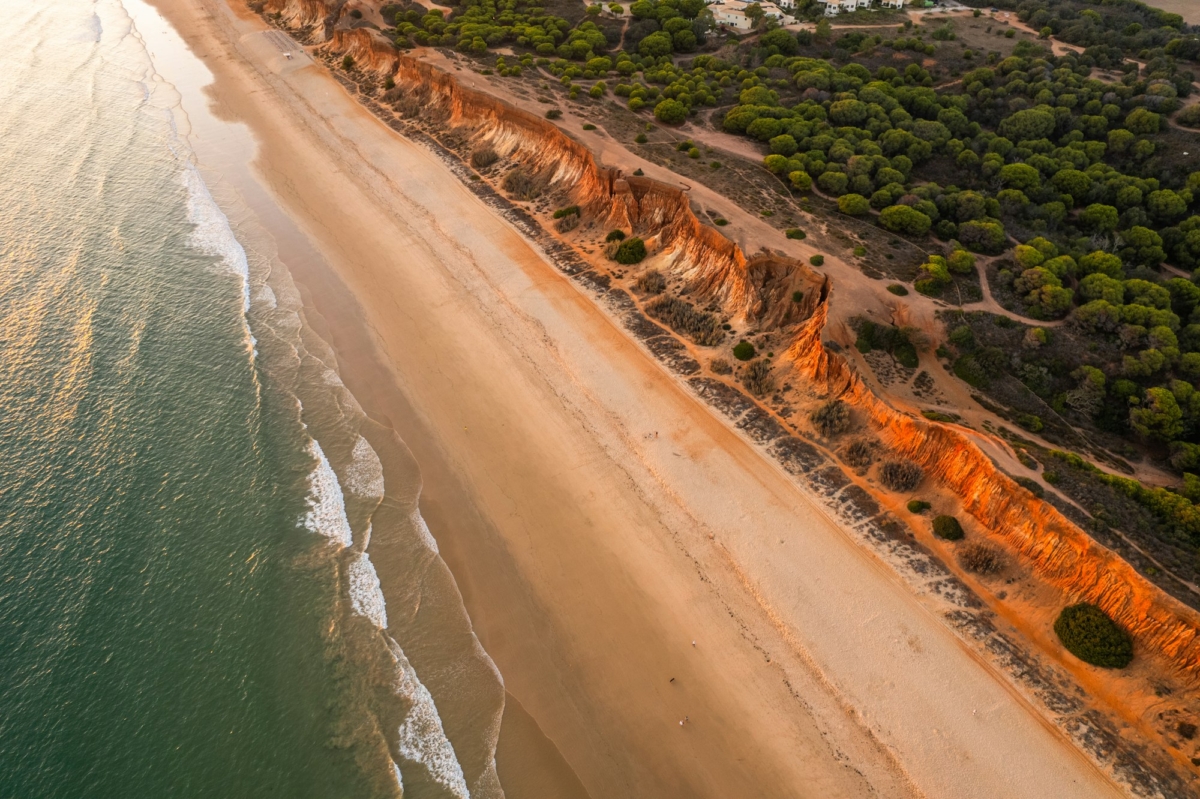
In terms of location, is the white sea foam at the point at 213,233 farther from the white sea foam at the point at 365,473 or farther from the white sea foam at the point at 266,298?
the white sea foam at the point at 365,473

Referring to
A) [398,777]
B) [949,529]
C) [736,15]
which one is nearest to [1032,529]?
[949,529]

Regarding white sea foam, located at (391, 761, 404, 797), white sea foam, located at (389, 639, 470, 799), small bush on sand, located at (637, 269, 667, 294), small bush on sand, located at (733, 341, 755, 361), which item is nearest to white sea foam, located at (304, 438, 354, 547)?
white sea foam, located at (389, 639, 470, 799)

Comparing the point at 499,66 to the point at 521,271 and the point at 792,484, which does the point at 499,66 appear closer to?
the point at 521,271

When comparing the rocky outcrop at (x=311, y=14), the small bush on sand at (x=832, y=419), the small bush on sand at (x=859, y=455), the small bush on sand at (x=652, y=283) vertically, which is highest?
the rocky outcrop at (x=311, y=14)

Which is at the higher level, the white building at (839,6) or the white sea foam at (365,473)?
the white building at (839,6)

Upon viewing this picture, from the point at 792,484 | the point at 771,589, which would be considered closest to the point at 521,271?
the point at 792,484

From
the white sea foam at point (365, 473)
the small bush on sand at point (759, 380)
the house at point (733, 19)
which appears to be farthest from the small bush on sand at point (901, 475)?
the house at point (733, 19)

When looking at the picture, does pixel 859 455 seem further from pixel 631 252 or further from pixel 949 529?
pixel 631 252
